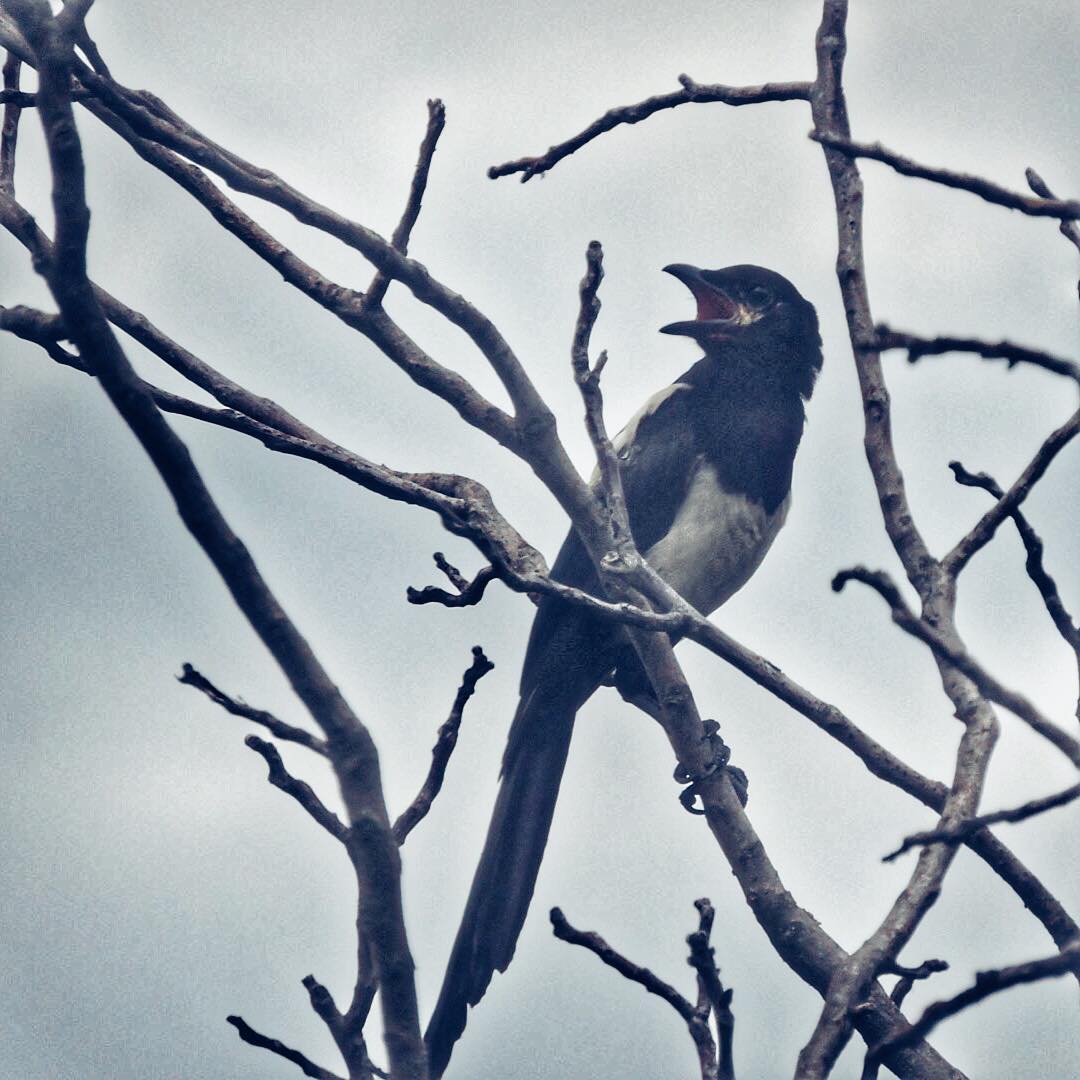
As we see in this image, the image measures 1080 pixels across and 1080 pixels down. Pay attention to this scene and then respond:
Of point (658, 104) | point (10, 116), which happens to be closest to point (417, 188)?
point (658, 104)

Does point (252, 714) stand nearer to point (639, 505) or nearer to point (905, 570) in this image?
point (905, 570)

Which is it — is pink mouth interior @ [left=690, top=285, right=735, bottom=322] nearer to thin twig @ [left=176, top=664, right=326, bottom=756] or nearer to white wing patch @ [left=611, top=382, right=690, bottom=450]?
white wing patch @ [left=611, top=382, right=690, bottom=450]

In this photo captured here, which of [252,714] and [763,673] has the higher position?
[763,673]

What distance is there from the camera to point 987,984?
1.64m

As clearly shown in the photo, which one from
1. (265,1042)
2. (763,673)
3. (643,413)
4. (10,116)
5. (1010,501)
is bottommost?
(265,1042)

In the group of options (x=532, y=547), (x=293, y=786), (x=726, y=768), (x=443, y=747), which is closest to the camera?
(x=293, y=786)

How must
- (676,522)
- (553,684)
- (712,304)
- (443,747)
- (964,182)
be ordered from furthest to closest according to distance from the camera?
(712,304)
(676,522)
(553,684)
(443,747)
(964,182)

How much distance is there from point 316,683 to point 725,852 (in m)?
1.25

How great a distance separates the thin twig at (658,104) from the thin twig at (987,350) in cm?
157

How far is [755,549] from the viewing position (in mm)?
5156

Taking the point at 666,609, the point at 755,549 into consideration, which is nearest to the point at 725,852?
the point at 666,609

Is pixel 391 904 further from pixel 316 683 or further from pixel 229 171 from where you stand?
pixel 229 171

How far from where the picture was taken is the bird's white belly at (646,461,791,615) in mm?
5027

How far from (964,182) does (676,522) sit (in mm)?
3339
